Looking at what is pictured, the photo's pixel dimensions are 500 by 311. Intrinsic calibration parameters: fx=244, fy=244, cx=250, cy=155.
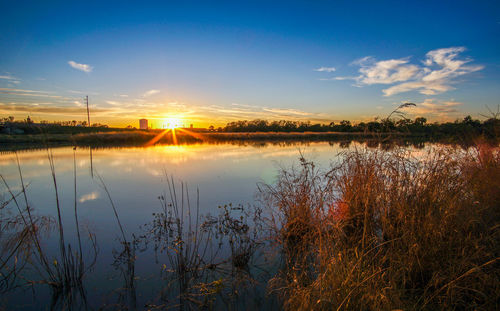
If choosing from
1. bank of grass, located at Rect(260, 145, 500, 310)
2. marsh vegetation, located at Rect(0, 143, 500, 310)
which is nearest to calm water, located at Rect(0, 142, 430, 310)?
marsh vegetation, located at Rect(0, 143, 500, 310)

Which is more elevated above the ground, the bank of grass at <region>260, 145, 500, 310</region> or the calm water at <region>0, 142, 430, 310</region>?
the bank of grass at <region>260, 145, 500, 310</region>

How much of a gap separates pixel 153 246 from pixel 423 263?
4.57 m

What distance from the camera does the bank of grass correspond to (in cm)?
243

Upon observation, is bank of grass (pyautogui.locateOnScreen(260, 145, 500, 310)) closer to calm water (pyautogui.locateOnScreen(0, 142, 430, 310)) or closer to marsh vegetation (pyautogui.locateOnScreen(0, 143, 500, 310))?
marsh vegetation (pyautogui.locateOnScreen(0, 143, 500, 310))

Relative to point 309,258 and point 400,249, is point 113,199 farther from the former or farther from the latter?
point 400,249

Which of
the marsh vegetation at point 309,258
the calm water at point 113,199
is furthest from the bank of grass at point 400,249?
the calm water at point 113,199

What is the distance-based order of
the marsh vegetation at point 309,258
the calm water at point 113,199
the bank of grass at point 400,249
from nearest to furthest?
the bank of grass at point 400,249
the marsh vegetation at point 309,258
the calm water at point 113,199

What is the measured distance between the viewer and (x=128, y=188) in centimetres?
1025

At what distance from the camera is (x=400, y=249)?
319 cm

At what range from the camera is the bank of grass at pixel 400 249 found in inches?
95.7

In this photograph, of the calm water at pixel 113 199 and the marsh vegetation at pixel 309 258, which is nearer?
the marsh vegetation at pixel 309 258

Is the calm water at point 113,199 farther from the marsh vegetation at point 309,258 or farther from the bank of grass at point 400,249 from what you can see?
the bank of grass at point 400,249

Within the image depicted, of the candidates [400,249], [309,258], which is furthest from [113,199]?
[400,249]

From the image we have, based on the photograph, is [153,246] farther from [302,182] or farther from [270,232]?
[302,182]
